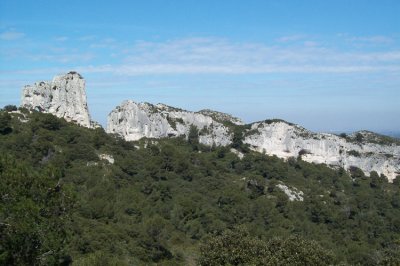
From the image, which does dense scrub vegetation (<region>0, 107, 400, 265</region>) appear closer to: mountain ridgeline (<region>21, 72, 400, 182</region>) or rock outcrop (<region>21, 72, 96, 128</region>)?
mountain ridgeline (<region>21, 72, 400, 182</region>)

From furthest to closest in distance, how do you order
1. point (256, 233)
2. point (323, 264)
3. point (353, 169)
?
point (353, 169)
point (256, 233)
point (323, 264)

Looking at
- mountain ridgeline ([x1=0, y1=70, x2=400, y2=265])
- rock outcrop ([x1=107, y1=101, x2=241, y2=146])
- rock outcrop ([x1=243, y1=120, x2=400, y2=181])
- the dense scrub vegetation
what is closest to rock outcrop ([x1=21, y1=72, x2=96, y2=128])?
mountain ridgeline ([x1=0, y1=70, x2=400, y2=265])

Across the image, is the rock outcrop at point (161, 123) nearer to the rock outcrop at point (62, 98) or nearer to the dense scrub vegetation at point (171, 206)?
the dense scrub vegetation at point (171, 206)

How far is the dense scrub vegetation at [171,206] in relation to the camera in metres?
25.0

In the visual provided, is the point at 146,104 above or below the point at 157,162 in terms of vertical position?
above

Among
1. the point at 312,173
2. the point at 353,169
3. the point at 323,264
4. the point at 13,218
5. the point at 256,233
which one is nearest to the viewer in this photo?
the point at 13,218

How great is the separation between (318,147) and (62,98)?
166ft

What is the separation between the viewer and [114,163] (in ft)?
187

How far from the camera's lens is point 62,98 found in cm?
7344

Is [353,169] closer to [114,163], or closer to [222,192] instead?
[222,192]

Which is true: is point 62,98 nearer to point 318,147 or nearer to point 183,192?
point 183,192

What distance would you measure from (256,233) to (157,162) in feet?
71.2

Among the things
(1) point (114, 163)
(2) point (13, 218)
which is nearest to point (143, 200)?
(1) point (114, 163)

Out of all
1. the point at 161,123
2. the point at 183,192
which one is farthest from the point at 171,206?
the point at 161,123
